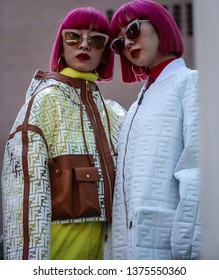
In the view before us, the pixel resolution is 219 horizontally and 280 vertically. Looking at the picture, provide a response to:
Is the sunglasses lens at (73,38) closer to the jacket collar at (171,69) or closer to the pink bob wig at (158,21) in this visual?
the pink bob wig at (158,21)

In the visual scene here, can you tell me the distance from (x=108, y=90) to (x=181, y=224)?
1.02 meters

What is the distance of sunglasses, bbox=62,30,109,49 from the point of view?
84.5 inches

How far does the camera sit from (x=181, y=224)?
1752 mm

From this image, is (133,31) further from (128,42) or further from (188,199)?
(188,199)

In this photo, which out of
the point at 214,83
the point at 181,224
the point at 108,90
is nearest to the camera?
the point at 214,83

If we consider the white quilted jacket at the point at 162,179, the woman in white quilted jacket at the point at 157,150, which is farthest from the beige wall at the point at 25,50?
the white quilted jacket at the point at 162,179

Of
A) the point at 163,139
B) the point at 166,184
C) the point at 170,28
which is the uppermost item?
the point at 170,28

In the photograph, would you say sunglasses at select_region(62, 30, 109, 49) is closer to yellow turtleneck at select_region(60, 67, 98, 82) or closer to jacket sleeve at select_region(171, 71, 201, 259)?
yellow turtleneck at select_region(60, 67, 98, 82)

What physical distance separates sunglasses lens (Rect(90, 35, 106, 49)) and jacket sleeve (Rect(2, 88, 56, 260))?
0.26 m

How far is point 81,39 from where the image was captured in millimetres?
2148

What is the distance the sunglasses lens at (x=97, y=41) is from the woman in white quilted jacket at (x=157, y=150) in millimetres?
48
